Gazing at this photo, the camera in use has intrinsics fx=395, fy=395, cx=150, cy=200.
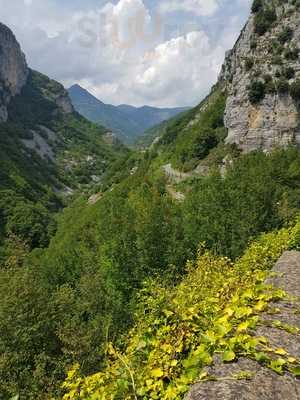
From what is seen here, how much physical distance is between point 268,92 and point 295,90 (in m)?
4.95

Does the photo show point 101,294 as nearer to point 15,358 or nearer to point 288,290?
point 15,358

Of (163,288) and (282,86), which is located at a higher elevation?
(282,86)

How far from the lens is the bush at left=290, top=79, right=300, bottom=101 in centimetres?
5854

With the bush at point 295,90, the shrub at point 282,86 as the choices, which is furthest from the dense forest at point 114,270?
the shrub at point 282,86

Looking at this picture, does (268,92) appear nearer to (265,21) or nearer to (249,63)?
(249,63)

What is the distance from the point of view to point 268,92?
206ft

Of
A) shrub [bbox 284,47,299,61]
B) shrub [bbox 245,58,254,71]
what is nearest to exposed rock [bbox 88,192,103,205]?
shrub [bbox 245,58,254,71]

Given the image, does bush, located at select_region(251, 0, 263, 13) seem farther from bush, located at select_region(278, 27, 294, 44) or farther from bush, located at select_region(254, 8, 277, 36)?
bush, located at select_region(278, 27, 294, 44)

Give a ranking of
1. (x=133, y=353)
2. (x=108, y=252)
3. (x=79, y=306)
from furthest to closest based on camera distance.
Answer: (x=108, y=252) < (x=79, y=306) < (x=133, y=353)

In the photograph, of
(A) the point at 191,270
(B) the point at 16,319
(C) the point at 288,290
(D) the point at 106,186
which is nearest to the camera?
(C) the point at 288,290

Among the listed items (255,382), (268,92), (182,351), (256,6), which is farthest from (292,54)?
(255,382)

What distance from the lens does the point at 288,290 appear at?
9.72 metres

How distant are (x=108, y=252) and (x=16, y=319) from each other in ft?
41.6

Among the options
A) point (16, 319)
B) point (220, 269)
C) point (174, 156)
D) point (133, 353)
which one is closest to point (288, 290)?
point (133, 353)
